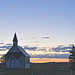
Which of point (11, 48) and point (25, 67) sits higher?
point (11, 48)

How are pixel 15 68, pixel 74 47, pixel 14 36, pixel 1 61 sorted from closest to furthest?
pixel 74 47, pixel 15 68, pixel 14 36, pixel 1 61

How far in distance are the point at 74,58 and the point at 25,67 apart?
3450 cm

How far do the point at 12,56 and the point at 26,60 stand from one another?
6427mm

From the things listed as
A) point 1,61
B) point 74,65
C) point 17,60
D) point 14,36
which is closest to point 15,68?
point 17,60

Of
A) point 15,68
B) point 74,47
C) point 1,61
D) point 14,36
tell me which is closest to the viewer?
point 74,47

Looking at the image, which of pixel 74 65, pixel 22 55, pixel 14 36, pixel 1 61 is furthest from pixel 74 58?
pixel 1 61

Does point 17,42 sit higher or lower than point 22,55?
higher

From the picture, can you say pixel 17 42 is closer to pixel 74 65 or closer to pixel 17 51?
pixel 17 51

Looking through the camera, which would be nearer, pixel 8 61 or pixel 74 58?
pixel 74 58

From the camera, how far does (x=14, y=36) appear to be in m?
78.7

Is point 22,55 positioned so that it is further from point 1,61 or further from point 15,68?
point 1,61

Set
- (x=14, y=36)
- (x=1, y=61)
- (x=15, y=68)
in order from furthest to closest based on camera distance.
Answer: (x=1, y=61), (x=14, y=36), (x=15, y=68)

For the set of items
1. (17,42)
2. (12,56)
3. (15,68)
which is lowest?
(15,68)

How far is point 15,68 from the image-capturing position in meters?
73.6
